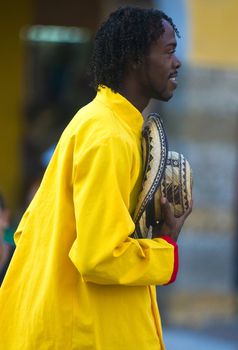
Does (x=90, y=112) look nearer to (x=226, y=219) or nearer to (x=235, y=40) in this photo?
(x=235, y=40)

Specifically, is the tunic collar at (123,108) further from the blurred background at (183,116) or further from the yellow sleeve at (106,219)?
the blurred background at (183,116)

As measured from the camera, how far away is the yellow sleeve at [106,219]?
11.7 feet

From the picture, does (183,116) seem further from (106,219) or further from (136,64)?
(106,219)

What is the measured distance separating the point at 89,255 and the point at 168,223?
389 millimetres

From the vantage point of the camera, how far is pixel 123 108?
3.86 metres

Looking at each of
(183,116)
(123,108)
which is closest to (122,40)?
(123,108)

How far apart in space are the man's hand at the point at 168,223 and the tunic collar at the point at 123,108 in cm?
29

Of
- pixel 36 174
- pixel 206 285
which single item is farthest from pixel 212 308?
pixel 36 174

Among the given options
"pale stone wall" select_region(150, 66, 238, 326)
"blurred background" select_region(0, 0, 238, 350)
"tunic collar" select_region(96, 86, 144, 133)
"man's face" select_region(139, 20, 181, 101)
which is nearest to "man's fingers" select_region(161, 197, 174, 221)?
"tunic collar" select_region(96, 86, 144, 133)

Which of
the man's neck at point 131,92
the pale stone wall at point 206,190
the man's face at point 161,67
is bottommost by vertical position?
the pale stone wall at point 206,190

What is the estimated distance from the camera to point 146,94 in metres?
3.91

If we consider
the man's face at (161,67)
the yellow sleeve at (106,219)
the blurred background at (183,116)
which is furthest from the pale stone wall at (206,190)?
the yellow sleeve at (106,219)

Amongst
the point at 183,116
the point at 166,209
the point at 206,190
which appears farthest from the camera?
the point at 206,190

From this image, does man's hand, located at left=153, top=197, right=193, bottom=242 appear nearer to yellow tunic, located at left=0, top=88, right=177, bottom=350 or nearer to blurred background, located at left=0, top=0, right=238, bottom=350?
yellow tunic, located at left=0, top=88, right=177, bottom=350
